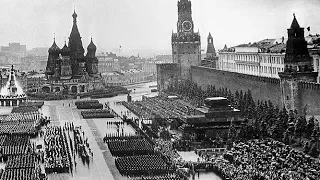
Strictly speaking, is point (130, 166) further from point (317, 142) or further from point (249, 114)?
point (249, 114)

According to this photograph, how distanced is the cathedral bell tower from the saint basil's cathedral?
37.9 meters

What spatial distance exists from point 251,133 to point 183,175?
27.8 ft

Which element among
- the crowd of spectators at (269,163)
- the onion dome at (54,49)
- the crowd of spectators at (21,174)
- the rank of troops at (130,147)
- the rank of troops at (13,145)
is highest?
the onion dome at (54,49)

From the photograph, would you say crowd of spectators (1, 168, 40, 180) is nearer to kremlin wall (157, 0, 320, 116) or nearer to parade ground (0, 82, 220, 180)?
parade ground (0, 82, 220, 180)

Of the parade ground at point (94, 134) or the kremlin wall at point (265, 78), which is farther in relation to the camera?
the kremlin wall at point (265, 78)

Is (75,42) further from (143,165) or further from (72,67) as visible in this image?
(143,165)

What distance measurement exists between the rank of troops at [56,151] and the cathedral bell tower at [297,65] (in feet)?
45.4

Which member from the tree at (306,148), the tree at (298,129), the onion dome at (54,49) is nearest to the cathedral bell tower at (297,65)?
the tree at (298,129)

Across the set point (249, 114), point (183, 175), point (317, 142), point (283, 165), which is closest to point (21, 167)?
point (183, 175)

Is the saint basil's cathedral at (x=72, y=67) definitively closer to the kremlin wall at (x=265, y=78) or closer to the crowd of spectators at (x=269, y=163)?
the kremlin wall at (x=265, y=78)

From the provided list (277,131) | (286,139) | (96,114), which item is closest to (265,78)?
(277,131)

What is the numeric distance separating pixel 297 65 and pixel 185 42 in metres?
32.6

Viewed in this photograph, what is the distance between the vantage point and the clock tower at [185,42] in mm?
66188

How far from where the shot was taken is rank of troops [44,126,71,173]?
25797 millimetres
